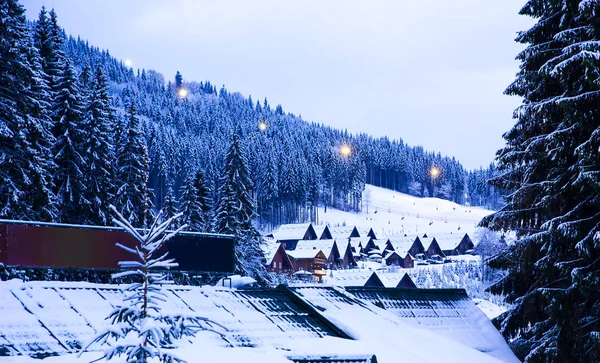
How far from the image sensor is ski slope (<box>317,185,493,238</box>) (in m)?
131

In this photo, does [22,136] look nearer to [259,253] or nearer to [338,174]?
[259,253]

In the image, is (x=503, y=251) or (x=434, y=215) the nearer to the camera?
(x=503, y=251)

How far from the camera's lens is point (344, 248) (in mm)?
88125

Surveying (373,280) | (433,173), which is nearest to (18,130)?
(373,280)

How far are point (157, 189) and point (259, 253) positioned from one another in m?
75.0

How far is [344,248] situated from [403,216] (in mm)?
59129

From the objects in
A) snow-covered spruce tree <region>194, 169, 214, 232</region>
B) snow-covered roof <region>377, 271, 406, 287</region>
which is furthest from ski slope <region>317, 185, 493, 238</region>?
snow-covered spruce tree <region>194, 169, 214, 232</region>

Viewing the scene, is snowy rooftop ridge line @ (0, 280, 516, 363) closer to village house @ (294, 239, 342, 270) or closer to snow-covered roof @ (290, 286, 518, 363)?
snow-covered roof @ (290, 286, 518, 363)

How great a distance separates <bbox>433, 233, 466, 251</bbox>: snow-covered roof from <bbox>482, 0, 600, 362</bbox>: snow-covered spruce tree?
96916 mm

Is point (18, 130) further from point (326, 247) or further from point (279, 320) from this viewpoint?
point (326, 247)

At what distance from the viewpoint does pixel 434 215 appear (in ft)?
504

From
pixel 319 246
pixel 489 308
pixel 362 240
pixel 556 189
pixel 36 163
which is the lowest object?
pixel 489 308

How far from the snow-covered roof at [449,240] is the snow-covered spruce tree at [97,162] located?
272ft

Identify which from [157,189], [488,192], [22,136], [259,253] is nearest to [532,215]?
[22,136]
